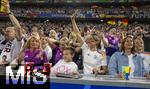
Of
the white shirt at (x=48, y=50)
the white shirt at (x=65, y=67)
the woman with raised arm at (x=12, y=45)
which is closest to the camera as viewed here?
the white shirt at (x=65, y=67)

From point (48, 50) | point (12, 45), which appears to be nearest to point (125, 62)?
point (48, 50)

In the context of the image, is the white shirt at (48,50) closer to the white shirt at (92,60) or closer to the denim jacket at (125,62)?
the white shirt at (92,60)

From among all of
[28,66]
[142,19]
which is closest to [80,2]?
[142,19]

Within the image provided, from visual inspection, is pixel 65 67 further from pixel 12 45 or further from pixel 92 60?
pixel 12 45

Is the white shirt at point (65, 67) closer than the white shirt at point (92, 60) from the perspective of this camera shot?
Yes

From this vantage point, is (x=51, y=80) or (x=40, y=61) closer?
(x=51, y=80)

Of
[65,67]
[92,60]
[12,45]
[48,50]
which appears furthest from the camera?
[48,50]

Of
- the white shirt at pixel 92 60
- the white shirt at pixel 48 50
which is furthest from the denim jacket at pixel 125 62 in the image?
the white shirt at pixel 48 50

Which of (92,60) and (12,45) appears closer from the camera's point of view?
(92,60)

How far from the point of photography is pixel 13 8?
1792cm

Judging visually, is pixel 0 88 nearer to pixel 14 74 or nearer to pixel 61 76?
pixel 14 74

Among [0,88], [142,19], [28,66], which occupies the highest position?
[142,19]

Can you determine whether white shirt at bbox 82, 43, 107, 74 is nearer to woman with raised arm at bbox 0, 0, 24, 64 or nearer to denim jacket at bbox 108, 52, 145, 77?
denim jacket at bbox 108, 52, 145, 77

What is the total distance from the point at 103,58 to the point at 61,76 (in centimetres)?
128
